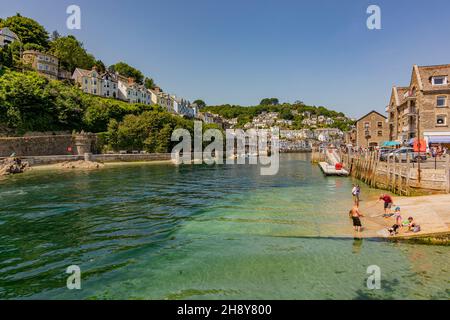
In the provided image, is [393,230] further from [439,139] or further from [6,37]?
[6,37]

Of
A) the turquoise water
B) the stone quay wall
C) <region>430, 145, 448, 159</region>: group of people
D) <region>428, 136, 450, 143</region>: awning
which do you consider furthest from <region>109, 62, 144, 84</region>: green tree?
the turquoise water

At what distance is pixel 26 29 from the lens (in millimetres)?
102812

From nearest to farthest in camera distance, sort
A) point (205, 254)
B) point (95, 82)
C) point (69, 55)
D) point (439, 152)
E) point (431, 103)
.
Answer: point (205, 254), point (439, 152), point (431, 103), point (95, 82), point (69, 55)

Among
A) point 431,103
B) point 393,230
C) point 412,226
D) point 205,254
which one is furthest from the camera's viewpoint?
point 431,103

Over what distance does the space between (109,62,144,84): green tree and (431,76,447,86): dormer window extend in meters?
131

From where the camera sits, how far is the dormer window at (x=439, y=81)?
4669 cm

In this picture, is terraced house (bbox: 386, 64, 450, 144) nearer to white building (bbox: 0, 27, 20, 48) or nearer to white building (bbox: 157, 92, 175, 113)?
white building (bbox: 157, 92, 175, 113)

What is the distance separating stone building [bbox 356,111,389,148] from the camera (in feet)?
252

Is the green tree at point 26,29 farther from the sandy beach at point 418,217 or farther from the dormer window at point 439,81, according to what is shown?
the sandy beach at point 418,217

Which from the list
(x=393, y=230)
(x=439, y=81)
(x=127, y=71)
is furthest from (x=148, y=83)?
(x=393, y=230)

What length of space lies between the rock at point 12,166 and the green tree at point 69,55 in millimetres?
67012

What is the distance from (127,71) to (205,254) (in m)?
152

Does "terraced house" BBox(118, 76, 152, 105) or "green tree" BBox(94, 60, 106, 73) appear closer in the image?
"terraced house" BBox(118, 76, 152, 105)
